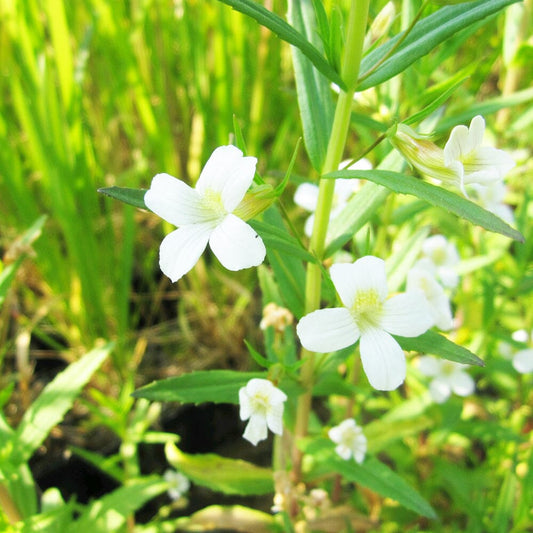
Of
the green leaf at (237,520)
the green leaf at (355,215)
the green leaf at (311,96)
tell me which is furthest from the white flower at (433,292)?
the green leaf at (237,520)

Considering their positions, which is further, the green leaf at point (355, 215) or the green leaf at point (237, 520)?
the green leaf at point (237, 520)

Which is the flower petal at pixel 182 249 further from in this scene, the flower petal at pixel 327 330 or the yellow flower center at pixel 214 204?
the flower petal at pixel 327 330

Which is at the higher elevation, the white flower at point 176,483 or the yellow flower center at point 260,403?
the yellow flower center at point 260,403

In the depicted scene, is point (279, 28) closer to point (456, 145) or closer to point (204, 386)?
point (456, 145)

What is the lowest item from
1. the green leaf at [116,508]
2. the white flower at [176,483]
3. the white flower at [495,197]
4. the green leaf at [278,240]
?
the white flower at [176,483]

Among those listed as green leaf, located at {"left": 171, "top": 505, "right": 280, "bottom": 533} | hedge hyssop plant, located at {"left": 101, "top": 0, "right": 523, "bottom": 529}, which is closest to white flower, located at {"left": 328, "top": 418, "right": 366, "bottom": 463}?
hedge hyssop plant, located at {"left": 101, "top": 0, "right": 523, "bottom": 529}

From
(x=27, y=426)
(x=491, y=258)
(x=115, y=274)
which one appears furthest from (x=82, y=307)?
(x=491, y=258)

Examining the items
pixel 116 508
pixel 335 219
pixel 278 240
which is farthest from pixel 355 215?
pixel 116 508

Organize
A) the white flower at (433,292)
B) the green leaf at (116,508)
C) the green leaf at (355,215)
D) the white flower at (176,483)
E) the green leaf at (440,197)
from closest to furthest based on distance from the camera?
the green leaf at (440,197)
the green leaf at (355,215)
the white flower at (433,292)
the green leaf at (116,508)
the white flower at (176,483)
